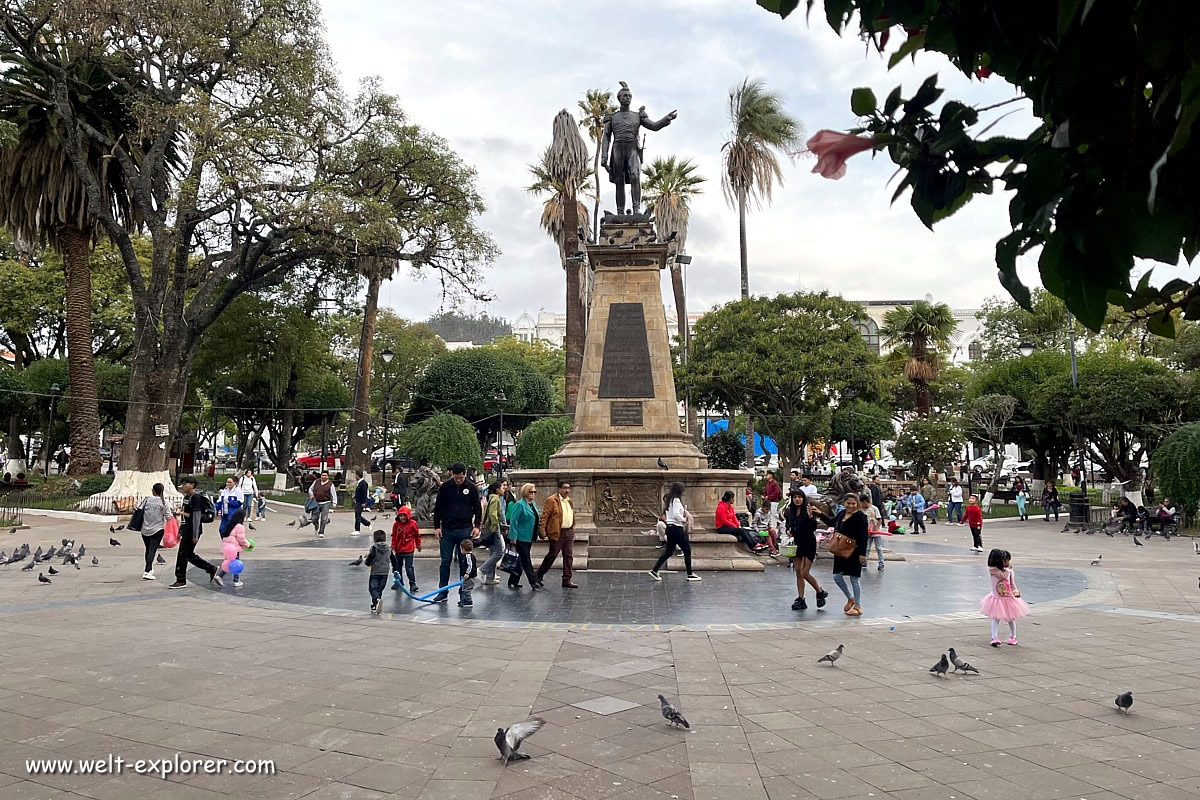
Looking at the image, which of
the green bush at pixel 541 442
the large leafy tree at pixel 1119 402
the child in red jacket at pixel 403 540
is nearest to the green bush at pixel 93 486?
the green bush at pixel 541 442

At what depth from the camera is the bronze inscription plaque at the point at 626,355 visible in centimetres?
1571

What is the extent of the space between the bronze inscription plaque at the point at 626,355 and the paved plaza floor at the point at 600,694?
543cm

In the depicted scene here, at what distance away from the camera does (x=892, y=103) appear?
1.93 m

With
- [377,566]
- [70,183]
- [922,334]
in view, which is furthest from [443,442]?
[922,334]

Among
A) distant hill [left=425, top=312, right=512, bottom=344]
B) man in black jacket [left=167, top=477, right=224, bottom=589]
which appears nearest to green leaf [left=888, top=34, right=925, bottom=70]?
man in black jacket [left=167, top=477, right=224, bottom=589]

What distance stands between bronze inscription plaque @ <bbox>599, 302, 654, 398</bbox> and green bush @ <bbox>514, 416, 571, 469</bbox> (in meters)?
16.4

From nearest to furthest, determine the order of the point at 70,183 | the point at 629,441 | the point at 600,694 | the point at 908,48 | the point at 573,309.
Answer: the point at 908,48 < the point at 600,694 < the point at 629,441 < the point at 70,183 < the point at 573,309

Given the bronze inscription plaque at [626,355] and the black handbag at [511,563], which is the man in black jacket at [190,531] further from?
the bronze inscription plaque at [626,355]

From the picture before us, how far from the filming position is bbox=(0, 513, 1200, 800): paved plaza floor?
4324 mm

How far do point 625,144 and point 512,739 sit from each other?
14.1m

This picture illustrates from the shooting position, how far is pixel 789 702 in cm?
579

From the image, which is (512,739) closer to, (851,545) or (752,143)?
(851,545)

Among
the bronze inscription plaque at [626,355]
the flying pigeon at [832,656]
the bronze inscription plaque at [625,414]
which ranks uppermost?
the bronze inscription plaque at [626,355]

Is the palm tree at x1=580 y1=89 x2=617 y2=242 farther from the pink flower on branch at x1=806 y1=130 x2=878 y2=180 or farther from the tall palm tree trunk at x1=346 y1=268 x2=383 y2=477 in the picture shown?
the pink flower on branch at x1=806 y1=130 x2=878 y2=180
